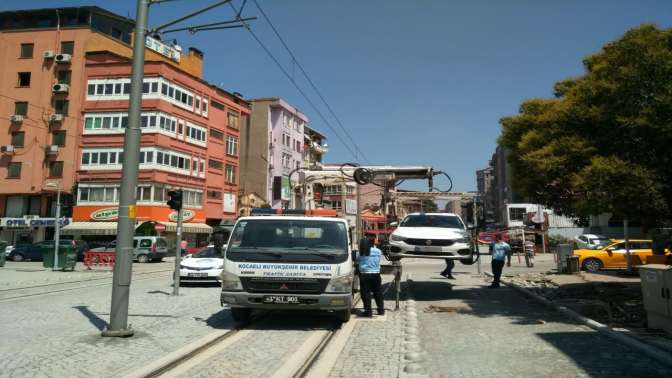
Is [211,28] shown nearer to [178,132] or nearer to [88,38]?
[178,132]

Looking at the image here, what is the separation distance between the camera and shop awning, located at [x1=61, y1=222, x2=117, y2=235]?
131 feet

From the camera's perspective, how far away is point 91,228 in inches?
1588

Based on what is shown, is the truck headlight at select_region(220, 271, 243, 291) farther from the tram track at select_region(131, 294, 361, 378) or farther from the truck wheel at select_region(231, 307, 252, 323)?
the truck wheel at select_region(231, 307, 252, 323)

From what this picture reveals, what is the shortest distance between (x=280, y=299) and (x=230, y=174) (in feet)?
146

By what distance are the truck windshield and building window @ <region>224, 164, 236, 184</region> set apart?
1651 inches

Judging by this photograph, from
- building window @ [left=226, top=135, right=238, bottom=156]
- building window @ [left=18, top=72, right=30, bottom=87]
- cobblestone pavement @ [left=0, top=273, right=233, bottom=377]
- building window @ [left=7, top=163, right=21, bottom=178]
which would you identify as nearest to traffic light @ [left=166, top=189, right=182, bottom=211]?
cobblestone pavement @ [left=0, top=273, right=233, bottom=377]

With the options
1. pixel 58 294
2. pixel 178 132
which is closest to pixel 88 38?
pixel 178 132

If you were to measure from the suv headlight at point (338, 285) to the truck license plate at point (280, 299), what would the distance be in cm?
55

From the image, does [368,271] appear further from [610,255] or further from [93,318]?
[610,255]

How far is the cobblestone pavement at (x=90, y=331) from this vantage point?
6258 millimetres

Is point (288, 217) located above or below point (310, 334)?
above

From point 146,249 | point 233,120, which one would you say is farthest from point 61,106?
point 146,249

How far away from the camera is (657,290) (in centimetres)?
809

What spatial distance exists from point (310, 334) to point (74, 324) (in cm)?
429
